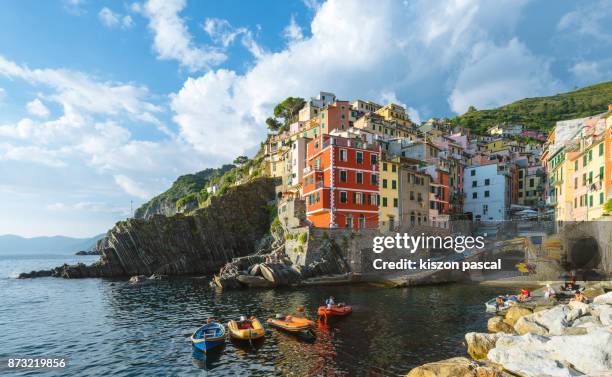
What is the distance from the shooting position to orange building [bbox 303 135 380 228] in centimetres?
6047

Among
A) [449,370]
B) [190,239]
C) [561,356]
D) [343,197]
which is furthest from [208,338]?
[190,239]

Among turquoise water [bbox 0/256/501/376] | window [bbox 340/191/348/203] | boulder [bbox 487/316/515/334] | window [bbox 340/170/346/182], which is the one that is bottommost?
turquoise water [bbox 0/256/501/376]

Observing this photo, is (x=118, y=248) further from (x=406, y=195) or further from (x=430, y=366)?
(x=430, y=366)

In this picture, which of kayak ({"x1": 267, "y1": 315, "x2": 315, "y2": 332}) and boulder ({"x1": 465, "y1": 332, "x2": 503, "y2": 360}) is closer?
boulder ({"x1": 465, "y1": 332, "x2": 503, "y2": 360})

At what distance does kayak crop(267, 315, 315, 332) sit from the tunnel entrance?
1828 inches

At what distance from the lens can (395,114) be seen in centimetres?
12044

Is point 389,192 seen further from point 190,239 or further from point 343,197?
point 190,239

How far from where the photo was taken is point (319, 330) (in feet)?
99.1

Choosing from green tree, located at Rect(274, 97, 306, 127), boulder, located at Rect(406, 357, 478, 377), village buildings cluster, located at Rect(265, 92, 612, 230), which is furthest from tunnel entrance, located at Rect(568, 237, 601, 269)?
green tree, located at Rect(274, 97, 306, 127)

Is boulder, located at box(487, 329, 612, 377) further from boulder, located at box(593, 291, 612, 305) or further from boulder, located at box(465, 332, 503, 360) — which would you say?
boulder, located at box(593, 291, 612, 305)

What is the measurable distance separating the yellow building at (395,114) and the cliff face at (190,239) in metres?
48.8

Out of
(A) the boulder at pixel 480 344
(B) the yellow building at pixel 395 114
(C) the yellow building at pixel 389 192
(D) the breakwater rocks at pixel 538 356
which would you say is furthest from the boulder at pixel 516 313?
(B) the yellow building at pixel 395 114

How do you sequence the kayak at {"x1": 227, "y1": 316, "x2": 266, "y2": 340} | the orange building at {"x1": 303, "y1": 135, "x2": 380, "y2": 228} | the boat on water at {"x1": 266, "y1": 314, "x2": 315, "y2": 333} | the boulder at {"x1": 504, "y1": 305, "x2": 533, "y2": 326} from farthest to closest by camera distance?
1. the orange building at {"x1": 303, "y1": 135, "x2": 380, "y2": 228}
2. the boulder at {"x1": 504, "y1": 305, "x2": 533, "y2": 326}
3. the boat on water at {"x1": 266, "y1": 314, "x2": 315, "y2": 333}
4. the kayak at {"x1": 227, "y1": 316, "x2": 266, "y2": 340}

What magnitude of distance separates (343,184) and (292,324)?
35399 millimetres
